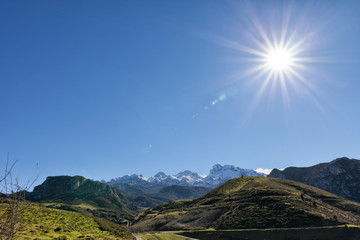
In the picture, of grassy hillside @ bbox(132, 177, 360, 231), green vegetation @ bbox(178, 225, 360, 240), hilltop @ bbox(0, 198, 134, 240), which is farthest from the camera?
grassy hillside @ bbox(132, 177, 360, 231)

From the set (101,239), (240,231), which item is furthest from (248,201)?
(101,239)

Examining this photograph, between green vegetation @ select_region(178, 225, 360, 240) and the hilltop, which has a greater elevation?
the hilltop

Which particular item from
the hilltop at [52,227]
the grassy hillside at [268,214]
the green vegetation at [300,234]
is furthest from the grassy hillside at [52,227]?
the grassy hillside at [268,214]

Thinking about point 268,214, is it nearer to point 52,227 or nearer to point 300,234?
point 300,234

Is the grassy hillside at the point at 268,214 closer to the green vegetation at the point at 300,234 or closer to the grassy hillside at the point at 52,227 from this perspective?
the green vegetation at the point at 300,234

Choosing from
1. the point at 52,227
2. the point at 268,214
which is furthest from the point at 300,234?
the point at 52,227

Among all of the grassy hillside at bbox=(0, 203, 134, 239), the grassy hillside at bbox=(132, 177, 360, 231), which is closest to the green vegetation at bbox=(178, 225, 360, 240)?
the grassy hillside at bbox=(132, 177, 360, 231)

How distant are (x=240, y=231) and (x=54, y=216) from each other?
6764 cm

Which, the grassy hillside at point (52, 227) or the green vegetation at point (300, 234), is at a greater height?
the grassy hillside at point (52, 227)

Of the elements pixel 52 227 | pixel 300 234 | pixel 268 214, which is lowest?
pixel 300 234

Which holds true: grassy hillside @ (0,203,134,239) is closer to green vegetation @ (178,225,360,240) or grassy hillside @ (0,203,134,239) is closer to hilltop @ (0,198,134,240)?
hilltop @ (0,198,134,240)

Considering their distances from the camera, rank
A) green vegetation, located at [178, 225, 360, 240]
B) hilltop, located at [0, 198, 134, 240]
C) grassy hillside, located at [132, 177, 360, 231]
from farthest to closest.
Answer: grassy hillside, located at [132, 177, 360, 231], green vegetation, located at [178, 225, 360, 240], hilltop, located at [0, 198, 134, 240]

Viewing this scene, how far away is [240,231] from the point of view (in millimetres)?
75500

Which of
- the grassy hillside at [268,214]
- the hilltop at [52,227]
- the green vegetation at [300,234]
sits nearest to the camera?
the hilltop at [52,227]
